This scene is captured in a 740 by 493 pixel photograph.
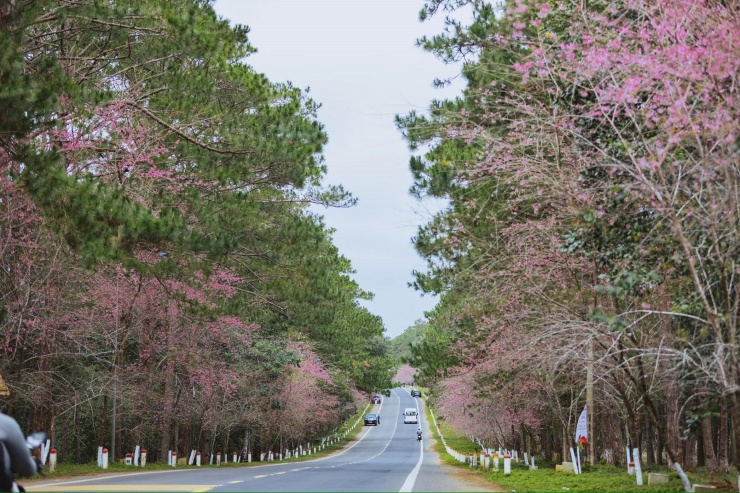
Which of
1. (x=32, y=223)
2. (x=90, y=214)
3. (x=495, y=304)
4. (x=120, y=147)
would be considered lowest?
(x=495, y=304)

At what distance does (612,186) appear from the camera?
11.1 meters

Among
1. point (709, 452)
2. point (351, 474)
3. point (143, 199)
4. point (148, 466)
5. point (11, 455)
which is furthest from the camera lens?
point (148, 466)

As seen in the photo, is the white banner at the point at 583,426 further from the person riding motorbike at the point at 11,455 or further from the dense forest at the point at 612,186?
the person riding motorbike at the point at 11,455

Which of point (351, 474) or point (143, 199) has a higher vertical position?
point (143, 199)

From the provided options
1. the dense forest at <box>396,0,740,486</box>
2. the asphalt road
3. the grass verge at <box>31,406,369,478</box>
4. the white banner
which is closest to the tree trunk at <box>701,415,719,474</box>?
the dense forest at <box>396,0,740,486</box>

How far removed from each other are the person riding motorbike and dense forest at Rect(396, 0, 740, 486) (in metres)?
7.22

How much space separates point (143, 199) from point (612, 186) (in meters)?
10.9

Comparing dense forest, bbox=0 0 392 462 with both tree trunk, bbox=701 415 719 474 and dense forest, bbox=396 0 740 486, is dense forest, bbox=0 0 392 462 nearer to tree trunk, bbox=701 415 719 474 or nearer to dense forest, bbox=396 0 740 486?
dense forest, bbox=396 0 740 486

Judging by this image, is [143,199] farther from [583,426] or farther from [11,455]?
[11,455]

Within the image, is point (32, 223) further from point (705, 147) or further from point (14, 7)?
point (705, 147)

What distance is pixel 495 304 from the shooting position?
16.3m

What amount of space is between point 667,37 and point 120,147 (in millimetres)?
12040

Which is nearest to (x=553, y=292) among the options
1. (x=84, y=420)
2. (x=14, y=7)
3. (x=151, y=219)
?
(x=151, y=219)

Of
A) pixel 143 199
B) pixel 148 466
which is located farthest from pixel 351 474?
pixel 143 199
